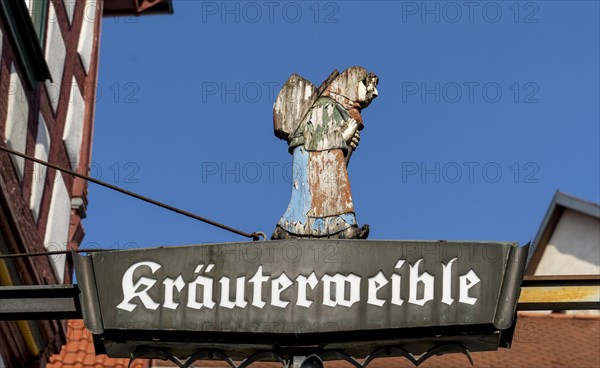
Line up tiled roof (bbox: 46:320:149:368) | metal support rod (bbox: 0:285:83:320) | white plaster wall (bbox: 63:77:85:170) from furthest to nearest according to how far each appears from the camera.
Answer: tiled roof (bbox: 46:320:149:368) → white plaster wall (bbox: 63:77:85:170) → metal support rod (bbox: 0:285:83:320)

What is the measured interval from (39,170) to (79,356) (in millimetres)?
3456

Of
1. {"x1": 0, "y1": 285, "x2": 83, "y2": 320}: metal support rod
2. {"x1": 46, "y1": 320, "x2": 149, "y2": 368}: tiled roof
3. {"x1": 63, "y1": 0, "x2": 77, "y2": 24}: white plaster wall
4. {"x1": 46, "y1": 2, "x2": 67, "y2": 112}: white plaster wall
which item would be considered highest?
{"x1": 63, "y1": 0, "x2": 77, "y2": 24}: white plaster wall

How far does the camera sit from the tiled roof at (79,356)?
57.6 feet

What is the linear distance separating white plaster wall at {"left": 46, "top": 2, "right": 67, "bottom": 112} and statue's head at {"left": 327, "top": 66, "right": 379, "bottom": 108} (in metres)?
7.61

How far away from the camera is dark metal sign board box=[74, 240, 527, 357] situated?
309 inches

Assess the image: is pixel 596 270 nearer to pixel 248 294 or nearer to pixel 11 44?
pixel 11 44

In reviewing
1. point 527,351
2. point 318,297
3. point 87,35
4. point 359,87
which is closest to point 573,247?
point 527,351

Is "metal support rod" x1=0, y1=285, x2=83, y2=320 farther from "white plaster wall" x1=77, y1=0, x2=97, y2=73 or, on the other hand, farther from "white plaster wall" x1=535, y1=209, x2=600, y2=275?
"white plaster wall" x1=535, y1=209, x2=600, y2=275

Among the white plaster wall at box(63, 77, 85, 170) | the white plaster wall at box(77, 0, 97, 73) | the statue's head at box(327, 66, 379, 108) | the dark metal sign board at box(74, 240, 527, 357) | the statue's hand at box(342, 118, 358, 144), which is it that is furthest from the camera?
the white plaster wall at box(77, 0, 97, 73)

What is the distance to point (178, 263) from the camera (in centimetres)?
810

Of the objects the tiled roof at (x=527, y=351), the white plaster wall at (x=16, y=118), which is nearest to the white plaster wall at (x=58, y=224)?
the white plaster wall at (x=16, y=118)

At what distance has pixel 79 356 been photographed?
58.5 feet

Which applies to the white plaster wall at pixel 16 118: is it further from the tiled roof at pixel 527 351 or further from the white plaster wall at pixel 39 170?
the tiled roof at pixel 527 351

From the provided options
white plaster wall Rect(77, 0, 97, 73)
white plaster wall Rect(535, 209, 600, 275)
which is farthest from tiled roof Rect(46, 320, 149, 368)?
white plaster wall Rect(535, 209, 600, 275)
